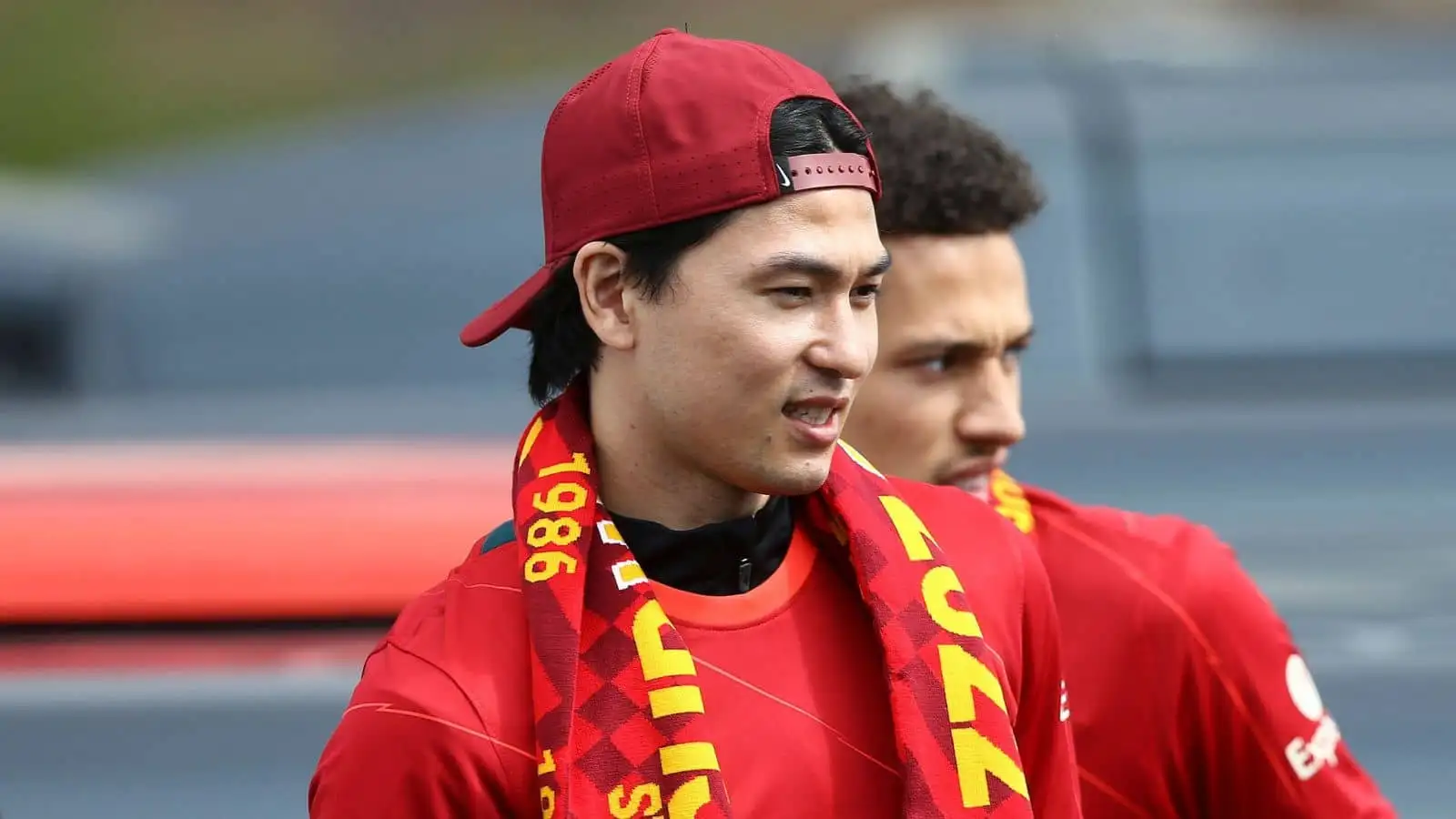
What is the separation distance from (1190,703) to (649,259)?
80cm

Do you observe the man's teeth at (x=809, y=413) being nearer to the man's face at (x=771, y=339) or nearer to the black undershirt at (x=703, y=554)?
the man's face at (x=771, y=339)

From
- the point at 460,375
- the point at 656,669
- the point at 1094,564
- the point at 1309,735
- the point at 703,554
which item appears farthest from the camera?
the point at 460,375

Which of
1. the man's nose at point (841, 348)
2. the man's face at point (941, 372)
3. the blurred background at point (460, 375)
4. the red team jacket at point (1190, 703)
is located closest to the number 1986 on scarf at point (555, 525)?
the man's nose at point (841, 348)

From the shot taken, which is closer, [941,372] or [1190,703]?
[1190,703]

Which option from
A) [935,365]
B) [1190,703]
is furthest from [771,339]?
[1190,703]

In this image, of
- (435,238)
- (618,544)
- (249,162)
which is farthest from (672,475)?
(249,162)

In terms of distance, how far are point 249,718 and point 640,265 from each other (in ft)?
6.34

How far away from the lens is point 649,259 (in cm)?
163

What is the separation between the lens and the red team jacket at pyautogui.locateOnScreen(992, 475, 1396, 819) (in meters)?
2.01

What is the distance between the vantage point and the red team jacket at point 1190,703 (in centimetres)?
201

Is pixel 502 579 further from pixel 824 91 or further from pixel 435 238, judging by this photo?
pixel 435 238

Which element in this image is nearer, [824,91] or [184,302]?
[824,91]

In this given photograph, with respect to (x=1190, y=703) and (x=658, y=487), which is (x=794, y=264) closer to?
(x=658, y=487)

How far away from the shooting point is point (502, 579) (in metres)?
1.64
